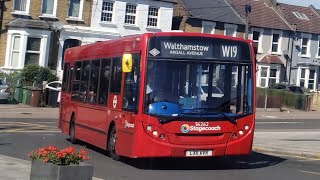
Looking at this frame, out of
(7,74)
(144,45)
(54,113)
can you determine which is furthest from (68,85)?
(7,74)

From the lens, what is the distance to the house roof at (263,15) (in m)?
54.9

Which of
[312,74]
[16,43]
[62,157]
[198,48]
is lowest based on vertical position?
[62,157]

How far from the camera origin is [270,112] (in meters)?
41.5

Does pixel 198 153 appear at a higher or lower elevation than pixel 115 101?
lower

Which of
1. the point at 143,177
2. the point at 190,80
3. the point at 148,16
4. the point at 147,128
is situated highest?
the point at 148,16

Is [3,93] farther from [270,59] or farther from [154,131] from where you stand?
[270,59]

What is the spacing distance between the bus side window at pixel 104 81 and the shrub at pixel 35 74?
23.4 m

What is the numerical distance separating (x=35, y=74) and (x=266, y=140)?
21.4m

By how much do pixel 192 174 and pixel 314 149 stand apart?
6.90 meters

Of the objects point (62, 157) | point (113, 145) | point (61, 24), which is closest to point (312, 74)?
point (61, 24)

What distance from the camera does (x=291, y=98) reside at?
45094 mm

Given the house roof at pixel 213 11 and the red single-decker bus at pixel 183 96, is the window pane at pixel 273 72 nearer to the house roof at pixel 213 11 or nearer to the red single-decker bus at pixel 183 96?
the house roof at pixel 213 11

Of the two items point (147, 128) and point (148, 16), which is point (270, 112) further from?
point (147, 128)

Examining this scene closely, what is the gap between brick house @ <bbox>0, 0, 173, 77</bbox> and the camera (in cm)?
4009
